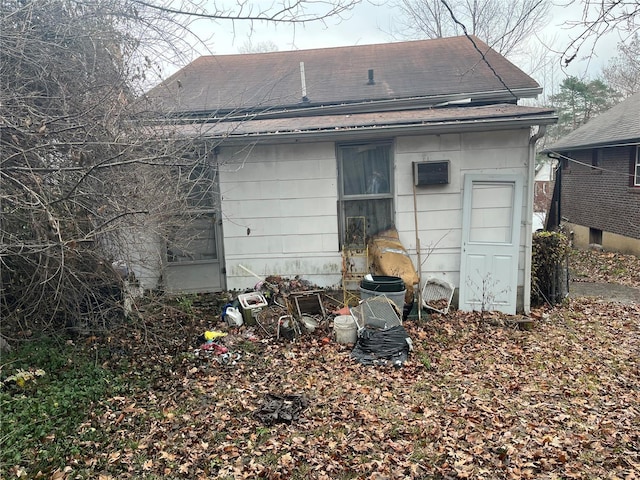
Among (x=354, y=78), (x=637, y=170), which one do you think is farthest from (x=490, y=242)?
(x=637, y=170)

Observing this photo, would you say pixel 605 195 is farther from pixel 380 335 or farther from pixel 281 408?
pixel 281 408

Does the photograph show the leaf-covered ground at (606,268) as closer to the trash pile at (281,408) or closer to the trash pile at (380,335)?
the trash pile at (380,335)

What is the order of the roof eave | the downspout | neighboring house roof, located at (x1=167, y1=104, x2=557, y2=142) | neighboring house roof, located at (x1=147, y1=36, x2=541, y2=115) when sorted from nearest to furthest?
1. neighboring house roof, located at (x1=167, y1=104, x2=557, y2=142)
2. the downspout
3. neighboring house roof, located at (x1=147, y1=36, x2=541, y2=115)
4. the roof eave

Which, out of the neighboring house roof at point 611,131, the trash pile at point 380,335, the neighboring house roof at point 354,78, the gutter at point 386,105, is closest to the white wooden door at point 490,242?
the trash pile at point 380,335

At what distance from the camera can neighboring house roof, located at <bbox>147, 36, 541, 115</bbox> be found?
26.5 feet

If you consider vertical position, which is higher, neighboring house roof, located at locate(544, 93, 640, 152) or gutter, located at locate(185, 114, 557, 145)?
neighboring house roof, located at locate(544, 93, 640, 152)

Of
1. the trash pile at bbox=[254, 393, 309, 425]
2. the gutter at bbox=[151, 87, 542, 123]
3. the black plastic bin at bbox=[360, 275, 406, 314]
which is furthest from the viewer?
the gutter at bbox=[151, 87, 542, 123]

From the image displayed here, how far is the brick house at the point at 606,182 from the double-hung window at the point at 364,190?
7369mm

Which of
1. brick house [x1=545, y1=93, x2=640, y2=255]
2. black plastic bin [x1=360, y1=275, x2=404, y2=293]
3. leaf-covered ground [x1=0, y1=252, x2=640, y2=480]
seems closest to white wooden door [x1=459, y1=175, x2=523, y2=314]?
leaf-covered ground [x1=0, y1=252, x2=640, y2=480]

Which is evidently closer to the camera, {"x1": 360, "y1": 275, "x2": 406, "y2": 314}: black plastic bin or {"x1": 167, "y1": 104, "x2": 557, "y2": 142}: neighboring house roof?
{"x1": 360, "y1": 275, "x2": 406, "y2": 314}: black plastic bin

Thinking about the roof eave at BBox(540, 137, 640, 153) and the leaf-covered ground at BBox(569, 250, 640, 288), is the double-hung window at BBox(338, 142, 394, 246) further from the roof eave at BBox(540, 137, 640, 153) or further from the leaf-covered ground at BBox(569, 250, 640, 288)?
the roof eave at BBox(540, 137, 640, 153)

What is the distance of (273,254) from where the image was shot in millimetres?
6895

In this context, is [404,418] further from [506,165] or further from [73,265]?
[506,165]

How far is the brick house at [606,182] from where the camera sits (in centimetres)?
1222
